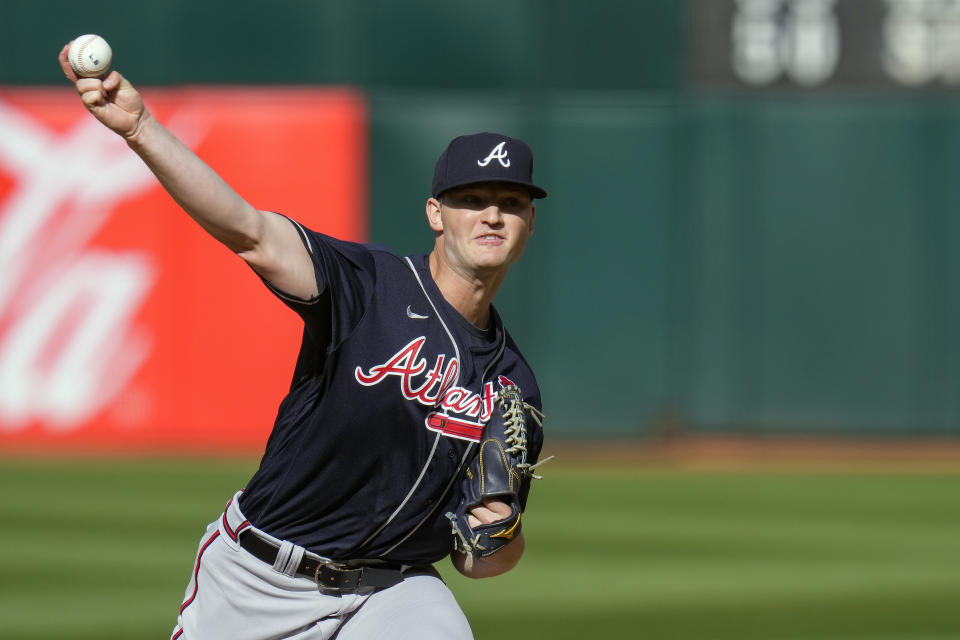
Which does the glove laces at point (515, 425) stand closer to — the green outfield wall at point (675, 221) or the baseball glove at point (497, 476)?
the baseball glove at point (497, 476)

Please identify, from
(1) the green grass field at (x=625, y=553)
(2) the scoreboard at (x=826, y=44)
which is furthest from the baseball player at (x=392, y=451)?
(2) the scoreboard at (x=826, y=44)

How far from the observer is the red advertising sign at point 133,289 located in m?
11.4

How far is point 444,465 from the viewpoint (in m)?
3.45

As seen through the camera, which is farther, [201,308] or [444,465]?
Result: [201,308]

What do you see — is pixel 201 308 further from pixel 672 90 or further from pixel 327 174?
pixel 672 90

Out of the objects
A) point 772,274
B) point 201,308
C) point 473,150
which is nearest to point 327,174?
point 201,308

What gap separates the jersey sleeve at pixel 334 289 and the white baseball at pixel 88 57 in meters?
0.55

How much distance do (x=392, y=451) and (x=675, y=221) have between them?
8.90 meters

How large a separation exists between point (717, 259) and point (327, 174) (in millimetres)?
3470

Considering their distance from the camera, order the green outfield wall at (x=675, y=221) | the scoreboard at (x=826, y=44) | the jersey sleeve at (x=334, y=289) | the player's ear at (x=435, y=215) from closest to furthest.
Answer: the jersey sleeve at (x=334, y=289) → the player's ear at (x=435, y=215) → the scoreboard at (x=826, y=44) → the green outfield wall at (x=675, y=221)

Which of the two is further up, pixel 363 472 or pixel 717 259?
pixel 717 259

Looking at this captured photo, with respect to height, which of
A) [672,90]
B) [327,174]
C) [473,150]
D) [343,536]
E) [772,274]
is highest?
[672,90]

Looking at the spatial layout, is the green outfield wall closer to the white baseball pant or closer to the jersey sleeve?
the white baseball pant

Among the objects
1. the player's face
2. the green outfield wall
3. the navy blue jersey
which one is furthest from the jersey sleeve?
the green outfield wall
